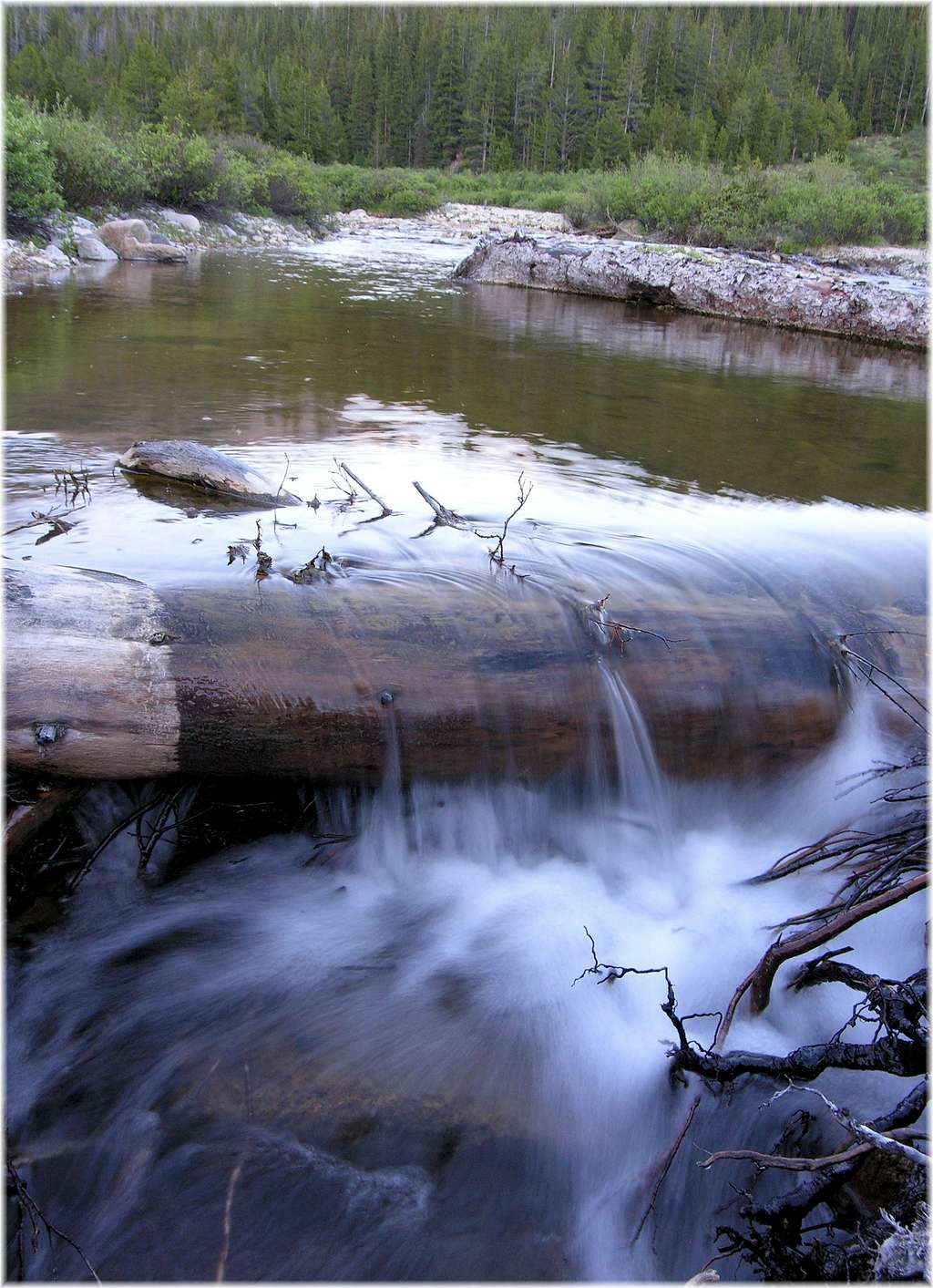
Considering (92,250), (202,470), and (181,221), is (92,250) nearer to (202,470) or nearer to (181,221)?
(181,221)

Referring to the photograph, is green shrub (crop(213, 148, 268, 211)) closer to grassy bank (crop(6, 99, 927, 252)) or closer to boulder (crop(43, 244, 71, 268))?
grassy bank (crop(6, 99, 927, 252))

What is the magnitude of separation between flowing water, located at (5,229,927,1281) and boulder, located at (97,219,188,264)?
49.4ft

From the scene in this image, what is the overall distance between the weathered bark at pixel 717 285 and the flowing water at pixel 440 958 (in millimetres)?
8740

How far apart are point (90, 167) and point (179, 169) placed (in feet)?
14.5

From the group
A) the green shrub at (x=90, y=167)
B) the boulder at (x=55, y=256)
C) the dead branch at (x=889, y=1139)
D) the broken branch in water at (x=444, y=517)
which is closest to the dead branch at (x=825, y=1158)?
the dead branch at (x=889, y=1139)

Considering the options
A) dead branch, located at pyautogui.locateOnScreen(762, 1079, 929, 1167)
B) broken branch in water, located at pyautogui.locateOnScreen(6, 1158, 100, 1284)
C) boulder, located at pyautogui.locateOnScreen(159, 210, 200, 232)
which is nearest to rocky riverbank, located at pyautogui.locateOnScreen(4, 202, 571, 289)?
boulder, located at pyautogui.locateOnScreen(159, 210, 200, 232)

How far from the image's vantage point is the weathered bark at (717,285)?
1296 centimetres

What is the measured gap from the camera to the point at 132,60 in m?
43.8

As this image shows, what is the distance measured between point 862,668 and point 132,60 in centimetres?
5209

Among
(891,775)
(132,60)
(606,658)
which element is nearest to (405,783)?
(606,658)

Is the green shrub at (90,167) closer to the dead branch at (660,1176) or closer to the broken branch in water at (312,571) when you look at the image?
the broken branch in water at (312,571)

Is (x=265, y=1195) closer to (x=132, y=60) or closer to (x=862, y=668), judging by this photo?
(x=862, y=668)

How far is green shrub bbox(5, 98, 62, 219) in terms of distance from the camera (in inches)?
637

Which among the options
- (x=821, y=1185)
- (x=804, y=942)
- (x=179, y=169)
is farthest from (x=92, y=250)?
(x=821, y=1185)
